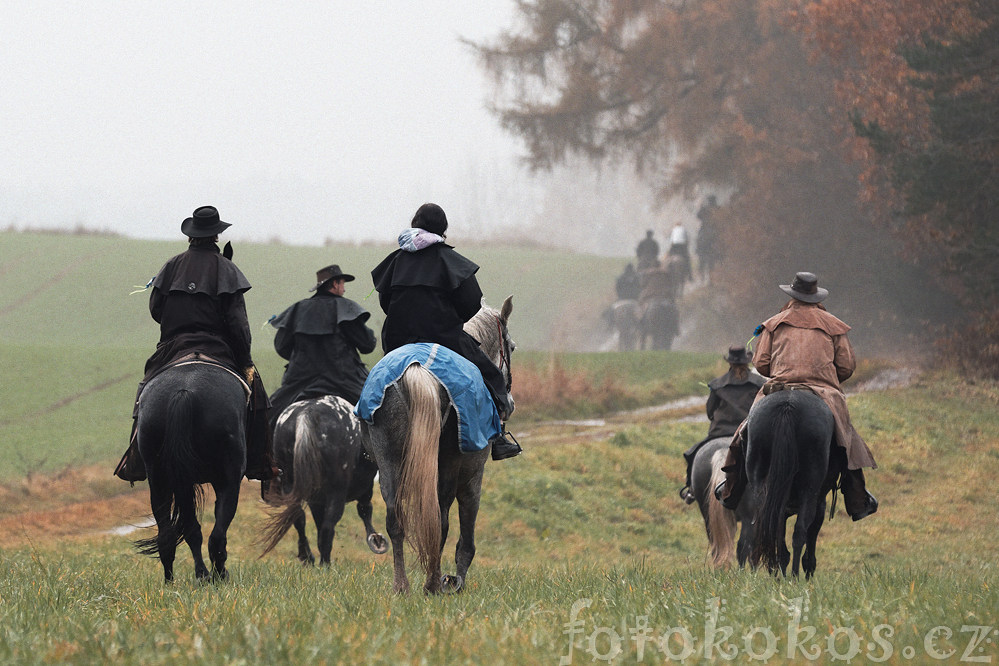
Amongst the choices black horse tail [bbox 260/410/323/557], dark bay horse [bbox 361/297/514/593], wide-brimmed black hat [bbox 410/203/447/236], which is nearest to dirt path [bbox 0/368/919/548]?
black horse tail [bbox 260/410/323/557]

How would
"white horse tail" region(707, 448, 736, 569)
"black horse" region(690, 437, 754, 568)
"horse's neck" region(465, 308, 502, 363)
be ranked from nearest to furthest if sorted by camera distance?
"horse's neck" region(465, 308, 502, 363)
"black horse" region(690, 437, 754, 568)
"white horse tail" region(707, 448, 736, 569)

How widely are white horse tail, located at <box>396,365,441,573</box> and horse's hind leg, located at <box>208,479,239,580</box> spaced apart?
1664 mm

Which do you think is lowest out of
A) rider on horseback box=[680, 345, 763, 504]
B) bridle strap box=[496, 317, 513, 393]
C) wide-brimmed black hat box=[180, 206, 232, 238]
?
rider on horseback box=[680, 345, 763, 504]

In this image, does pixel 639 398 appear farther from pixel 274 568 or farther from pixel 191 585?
pixel 191 585

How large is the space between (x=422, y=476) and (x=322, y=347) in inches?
208

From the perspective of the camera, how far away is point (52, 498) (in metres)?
17.5

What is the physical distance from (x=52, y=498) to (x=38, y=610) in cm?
1315

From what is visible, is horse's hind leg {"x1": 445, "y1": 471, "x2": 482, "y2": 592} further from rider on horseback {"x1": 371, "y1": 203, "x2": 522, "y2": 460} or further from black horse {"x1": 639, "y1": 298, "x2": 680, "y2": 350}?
black horse {"x1": 639, "y1": 298, "x2": 680, "y2": 350}

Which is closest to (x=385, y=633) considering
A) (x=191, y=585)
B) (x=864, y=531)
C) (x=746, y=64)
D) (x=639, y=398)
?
(x=191, y=585)

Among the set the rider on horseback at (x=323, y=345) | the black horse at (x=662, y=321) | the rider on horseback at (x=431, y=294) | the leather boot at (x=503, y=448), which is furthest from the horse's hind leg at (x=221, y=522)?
the black horse at (x=662, y=321)

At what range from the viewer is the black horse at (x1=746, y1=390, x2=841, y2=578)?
27.3 feet

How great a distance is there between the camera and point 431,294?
7207 mm

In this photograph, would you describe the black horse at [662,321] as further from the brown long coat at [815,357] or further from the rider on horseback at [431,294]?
the rider on horseback at [431,294]

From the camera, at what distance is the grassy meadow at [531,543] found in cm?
432
